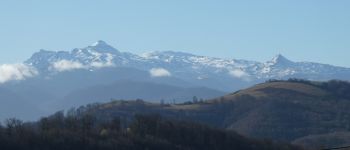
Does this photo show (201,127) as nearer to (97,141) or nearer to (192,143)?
(192,143)

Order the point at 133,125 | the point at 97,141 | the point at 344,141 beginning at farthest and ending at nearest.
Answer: the point at 344,141 → the point at 133,125 → the point at 97,141

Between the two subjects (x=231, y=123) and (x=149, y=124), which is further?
(x=231, y=123)

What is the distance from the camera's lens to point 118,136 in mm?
57594

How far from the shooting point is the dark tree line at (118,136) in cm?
5231

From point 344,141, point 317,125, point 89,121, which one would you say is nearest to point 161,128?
point 89,121

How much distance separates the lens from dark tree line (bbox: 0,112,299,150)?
52312 millimetres

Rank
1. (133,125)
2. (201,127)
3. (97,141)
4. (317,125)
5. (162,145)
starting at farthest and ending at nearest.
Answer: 1. (317,125)
2. (201,127)
3. (133,125)
4. (162,145)
5. (97,141)

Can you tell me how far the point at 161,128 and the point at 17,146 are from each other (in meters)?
17.7

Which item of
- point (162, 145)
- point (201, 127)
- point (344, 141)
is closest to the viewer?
point (162, 145)

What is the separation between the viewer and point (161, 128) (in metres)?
65.8

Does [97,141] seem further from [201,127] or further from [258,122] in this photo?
[258,122]

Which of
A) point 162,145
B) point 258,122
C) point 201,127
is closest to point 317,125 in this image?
point 258,122

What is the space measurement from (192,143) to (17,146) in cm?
1810

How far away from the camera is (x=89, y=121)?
215 ft
